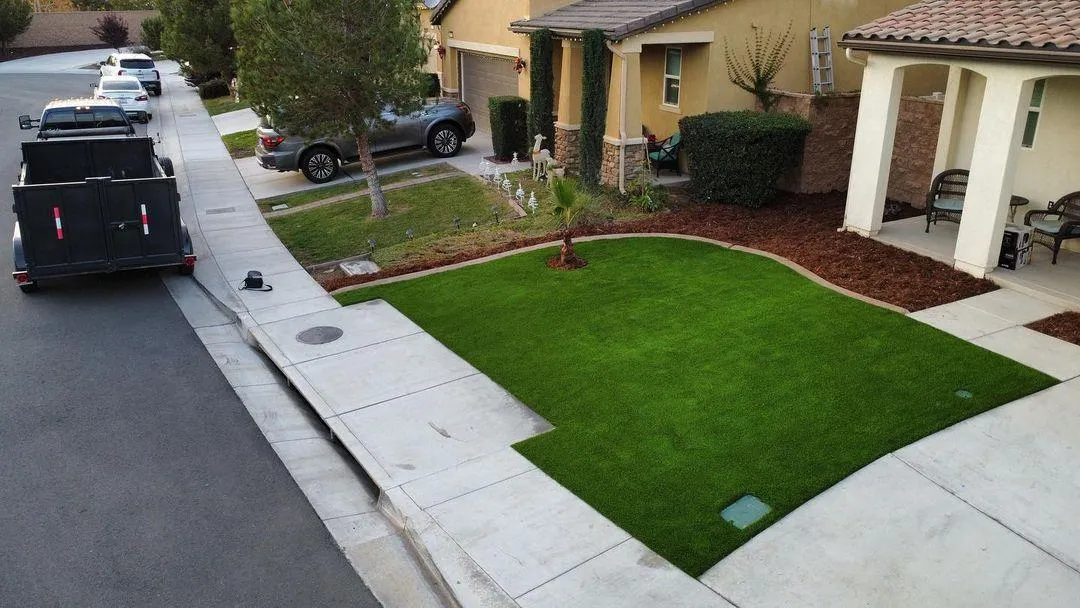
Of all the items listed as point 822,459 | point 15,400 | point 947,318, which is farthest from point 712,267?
point 15,400

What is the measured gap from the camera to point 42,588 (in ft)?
18.9

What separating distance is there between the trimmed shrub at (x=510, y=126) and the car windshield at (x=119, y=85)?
1810 cm

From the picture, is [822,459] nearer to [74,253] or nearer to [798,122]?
[798,122]

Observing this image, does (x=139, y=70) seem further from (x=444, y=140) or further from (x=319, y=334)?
(x=319, y=334)

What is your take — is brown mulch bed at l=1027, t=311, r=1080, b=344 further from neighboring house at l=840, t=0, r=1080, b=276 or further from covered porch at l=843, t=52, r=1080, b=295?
neighboring house at l=840, t=0, r=1080, b=276

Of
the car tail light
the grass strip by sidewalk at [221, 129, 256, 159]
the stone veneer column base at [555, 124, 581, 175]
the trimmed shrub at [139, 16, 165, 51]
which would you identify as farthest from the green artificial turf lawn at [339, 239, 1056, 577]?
the trimmed shrub at [139, 16, 165, 51]

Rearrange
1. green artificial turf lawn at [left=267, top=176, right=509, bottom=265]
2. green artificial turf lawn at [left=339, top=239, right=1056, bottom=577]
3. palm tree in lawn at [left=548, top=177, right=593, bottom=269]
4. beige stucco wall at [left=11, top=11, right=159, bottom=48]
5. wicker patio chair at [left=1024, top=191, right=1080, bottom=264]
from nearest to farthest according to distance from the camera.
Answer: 1. green artificial turf lawn at [left=339, top=239, right=1056, bottom=577]
2. wicker patio chair at [left=1024, top=191, right=1080, bottom=264]
3. palm tree in lawn at [left=548, top=177, right=593, bottom=269]
4. green artificial turf lawn at [left=267, top=176, right=509, bottom=265]
5. beige stucco wall at [left=11, top=11, right=159, bottom=48]

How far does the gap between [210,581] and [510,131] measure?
14.3 meters

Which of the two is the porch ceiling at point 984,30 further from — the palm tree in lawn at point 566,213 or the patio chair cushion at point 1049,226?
the palm tree in lawn at point 566,213

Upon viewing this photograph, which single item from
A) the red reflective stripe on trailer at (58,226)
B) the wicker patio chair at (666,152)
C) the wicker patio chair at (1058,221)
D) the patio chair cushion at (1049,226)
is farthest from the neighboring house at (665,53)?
the red reflective stripe on trailer at (58,226)

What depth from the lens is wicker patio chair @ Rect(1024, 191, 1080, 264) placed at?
10.5 metres

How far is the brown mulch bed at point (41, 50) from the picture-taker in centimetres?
5512

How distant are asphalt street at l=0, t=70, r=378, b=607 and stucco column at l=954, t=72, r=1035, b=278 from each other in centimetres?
891

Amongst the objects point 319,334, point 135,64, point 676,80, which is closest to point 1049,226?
point 676,80
